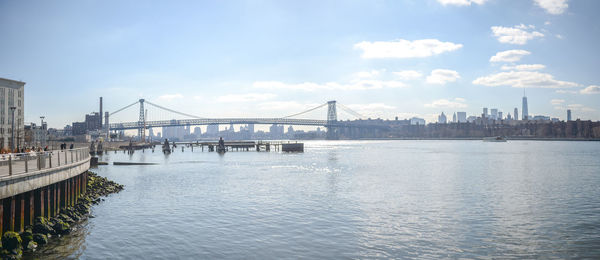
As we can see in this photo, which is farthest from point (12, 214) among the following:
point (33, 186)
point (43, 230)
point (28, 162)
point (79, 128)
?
point (79, 128)

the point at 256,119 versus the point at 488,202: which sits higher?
the point at 256,119

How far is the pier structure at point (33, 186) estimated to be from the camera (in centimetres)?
A: 1492

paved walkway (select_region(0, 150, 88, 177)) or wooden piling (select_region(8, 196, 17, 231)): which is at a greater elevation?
paved walkway (select_region(0, 150, 88, 177))

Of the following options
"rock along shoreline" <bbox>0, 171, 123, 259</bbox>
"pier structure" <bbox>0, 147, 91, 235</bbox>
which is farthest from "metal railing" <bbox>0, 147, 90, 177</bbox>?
"rock along shoreline" <bbox>0, 171, 123, 259</bbox>

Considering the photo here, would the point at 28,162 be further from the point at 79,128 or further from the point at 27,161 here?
the point at 79,128

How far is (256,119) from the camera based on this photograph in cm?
19600

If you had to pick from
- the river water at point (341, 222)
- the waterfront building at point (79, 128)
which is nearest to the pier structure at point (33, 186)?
the river water at point (341, 222)

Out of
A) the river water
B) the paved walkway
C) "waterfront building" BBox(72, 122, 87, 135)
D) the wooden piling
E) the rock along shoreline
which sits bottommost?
the river water

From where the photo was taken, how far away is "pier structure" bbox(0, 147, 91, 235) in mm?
14917

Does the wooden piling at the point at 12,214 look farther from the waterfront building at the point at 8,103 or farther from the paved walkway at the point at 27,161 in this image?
the waterfront building at the point at 8,103

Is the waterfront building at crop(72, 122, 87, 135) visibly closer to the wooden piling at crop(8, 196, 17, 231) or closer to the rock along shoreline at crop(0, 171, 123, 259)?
the rock along shoreline at crop(0, 171, 123, 259)

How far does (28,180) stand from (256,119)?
18027 cm

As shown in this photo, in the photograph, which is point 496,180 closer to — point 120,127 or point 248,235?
point 248,235

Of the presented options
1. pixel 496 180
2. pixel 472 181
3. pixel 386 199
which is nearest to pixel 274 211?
pixel 386 199
